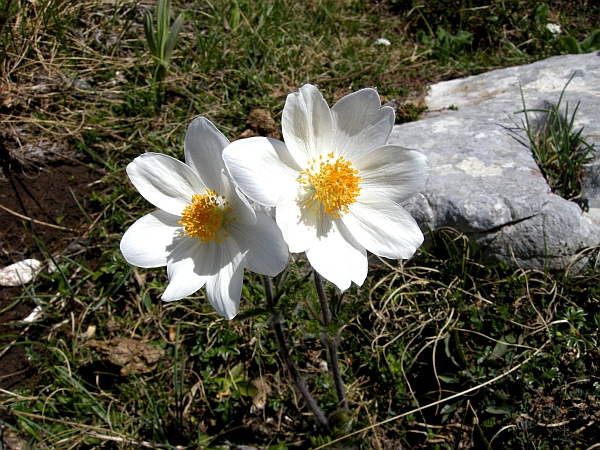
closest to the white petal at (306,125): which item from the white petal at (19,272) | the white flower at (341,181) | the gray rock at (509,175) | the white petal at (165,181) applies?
the white flower at (341,181)

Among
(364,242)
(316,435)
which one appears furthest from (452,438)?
(364,242)

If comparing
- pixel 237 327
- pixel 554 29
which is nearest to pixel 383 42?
pixel 554 29

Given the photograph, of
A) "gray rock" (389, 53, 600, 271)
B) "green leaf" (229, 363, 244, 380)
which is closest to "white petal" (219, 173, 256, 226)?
"green leaf" (229, 363, 244, 380)

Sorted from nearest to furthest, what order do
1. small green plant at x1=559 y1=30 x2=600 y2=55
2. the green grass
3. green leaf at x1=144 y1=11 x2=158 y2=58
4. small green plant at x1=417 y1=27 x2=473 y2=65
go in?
the green grass, green leaf at x1=144 y1=11 x2=158 y2=58, small green plant at x1=559 y1=30 x2=600 y2=55, small green plant at x1=417 y1=27 x2=473 y2=65

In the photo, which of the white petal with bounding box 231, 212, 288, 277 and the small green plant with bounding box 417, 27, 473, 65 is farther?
the small green plant with bounding box 417, 27, 473, 65

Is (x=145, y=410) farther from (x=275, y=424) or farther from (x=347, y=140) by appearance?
(x=347, y=140)

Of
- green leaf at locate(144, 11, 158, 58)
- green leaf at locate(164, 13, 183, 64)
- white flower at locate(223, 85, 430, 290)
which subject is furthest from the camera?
green leaf at locate(164, 13, 183, 64)

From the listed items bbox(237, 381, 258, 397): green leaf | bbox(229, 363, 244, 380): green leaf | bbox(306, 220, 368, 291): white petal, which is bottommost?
bbox(237, 381, 258, 397): green leaf

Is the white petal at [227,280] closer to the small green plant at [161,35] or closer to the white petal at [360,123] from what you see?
the white petal at [360,123]

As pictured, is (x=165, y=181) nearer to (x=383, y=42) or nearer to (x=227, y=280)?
(x=227, y=280)

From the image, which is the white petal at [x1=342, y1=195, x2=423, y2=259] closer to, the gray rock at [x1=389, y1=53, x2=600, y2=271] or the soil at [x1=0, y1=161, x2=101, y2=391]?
the gray rock at [x1=389, y1=53, x2=600, y2=271]
